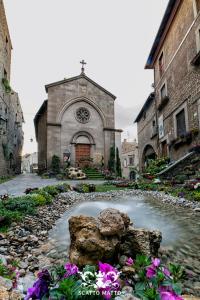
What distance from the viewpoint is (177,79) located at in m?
13.1

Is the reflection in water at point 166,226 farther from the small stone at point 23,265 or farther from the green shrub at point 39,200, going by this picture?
the green shrub at point 39,200

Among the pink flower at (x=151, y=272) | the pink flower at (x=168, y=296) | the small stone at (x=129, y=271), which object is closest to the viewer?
the pink flower at (x=168, y=296)

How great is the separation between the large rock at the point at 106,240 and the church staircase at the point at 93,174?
14.6 m

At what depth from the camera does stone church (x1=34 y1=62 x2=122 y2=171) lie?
64.7 ft

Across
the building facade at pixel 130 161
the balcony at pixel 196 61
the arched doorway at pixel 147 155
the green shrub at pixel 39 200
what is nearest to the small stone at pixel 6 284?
the green shrub at pixel 39 200

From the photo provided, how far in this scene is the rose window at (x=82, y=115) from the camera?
20959mm

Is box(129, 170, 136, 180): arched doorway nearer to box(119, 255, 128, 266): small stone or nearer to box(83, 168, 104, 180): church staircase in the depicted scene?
box(83, 168, 104, 180): church staircase

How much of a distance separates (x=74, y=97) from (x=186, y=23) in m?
12.2

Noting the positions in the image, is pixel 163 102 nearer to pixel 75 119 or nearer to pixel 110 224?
pixel 75 119

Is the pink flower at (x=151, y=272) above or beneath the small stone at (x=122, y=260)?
above

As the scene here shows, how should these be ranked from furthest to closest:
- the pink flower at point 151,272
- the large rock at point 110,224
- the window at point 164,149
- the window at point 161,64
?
the window at point 161,64, the window at point 164,149, the large rock at point 110,224, the pink flower at point 151,272

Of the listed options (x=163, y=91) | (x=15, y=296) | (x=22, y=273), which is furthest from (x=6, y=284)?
(x=163, y=91)

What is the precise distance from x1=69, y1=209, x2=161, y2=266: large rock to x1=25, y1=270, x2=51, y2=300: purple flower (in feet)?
3.01

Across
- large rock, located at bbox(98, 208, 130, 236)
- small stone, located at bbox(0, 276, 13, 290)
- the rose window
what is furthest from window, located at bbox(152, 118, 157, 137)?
small stone, located at bbox(0, 276, 13, 290)
